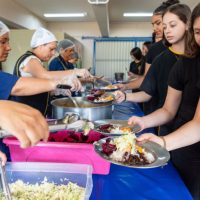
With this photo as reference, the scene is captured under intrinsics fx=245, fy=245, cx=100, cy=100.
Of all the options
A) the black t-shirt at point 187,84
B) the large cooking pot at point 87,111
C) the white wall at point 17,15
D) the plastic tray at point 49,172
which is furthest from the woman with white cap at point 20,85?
the white wall at point 17,15

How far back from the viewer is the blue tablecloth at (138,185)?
712 mm

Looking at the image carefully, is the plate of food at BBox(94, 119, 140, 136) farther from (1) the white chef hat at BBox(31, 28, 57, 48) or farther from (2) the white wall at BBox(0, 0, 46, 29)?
(2) the white wall at BBox(0, 0, 46, 29)

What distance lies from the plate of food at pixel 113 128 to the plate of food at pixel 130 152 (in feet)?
0.46

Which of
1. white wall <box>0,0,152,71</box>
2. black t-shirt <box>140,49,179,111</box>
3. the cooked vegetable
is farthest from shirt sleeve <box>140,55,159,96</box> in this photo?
white wall <box>0,0,152,71</box>

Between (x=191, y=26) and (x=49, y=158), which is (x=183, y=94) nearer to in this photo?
(x=191, y=26)

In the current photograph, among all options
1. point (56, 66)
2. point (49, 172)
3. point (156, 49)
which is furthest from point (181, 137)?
point (56, 66)

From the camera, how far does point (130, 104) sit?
6.89 feet

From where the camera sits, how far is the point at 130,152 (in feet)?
2.56

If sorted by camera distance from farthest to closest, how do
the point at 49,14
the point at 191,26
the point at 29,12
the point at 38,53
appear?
1. the point at 49,14
2. the point at 29,12
3. the point at 38,53
4. the point at 191,26

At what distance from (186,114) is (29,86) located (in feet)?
2.34

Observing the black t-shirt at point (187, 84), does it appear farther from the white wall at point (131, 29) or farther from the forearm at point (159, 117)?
the white wall at point (131, 29)

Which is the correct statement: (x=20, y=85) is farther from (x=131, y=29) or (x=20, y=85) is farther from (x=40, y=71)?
(x=131, y=29)

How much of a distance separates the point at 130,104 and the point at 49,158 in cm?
139

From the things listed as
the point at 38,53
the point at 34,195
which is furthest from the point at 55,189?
the point at 38,53
